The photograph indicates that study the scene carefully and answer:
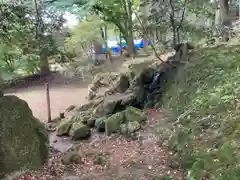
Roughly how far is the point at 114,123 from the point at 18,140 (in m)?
3.24

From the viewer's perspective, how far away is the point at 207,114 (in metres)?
5.68

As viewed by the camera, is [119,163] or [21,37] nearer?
[119,163]

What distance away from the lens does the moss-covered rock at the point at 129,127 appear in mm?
7680

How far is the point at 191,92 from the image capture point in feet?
24.7

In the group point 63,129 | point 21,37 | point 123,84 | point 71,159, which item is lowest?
point 63,129

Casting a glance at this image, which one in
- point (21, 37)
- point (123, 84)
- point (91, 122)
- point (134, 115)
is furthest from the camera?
point (123, 84)

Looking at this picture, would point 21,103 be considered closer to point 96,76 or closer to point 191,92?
point 191,92

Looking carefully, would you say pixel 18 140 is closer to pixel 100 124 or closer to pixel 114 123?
pixel 114 123

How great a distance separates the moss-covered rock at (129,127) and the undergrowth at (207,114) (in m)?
0.94

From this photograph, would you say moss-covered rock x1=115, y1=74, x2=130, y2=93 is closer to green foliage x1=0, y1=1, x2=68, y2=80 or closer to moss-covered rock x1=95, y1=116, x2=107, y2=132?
moss-covered rock x1=95, y1=116, x2=107, y2=132

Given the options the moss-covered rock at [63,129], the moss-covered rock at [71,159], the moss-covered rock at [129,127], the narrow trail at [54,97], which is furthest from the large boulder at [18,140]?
the narrow trail at [54,97]

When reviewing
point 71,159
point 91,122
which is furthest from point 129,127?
point 71,159

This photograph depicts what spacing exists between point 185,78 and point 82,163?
13.0 ft

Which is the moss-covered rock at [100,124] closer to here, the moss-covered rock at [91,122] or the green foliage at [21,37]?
the moss-covered rock at [91,122]
